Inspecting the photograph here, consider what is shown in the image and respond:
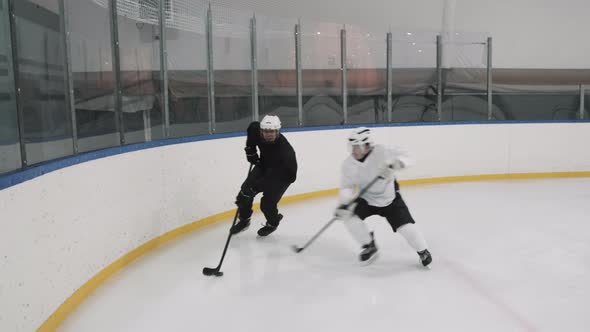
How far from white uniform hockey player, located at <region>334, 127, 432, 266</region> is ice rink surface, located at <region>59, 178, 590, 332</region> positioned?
20 cm

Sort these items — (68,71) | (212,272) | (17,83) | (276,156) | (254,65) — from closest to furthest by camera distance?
(17,83)
(68,71)
(212,272)
(276,156)
(254,65)

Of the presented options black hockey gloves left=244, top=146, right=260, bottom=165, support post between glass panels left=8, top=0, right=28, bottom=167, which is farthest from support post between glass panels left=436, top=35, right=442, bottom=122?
support post between glass panels left=8, top=0, right=28, bottom=167

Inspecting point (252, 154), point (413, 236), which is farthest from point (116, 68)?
point (413, 236)

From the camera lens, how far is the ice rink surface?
269 cm

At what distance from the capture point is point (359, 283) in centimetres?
326

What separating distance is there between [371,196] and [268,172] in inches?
42.3

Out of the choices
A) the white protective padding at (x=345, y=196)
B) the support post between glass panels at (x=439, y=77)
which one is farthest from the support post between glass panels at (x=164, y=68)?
the support post between glass panels at (x=439, y=77)

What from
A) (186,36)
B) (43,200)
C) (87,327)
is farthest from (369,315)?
(186,36)

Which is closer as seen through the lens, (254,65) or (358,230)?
(358,230)

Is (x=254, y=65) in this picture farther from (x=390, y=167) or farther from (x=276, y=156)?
(x=390, y=167)

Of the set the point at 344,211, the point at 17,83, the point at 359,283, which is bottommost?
the point at 359,283

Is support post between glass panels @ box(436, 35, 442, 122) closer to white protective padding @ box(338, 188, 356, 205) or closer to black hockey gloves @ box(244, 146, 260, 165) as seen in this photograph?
black hockey gloves @ box(244, 146, 260, 165)

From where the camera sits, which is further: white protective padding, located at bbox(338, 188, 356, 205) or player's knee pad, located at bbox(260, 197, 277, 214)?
player's knee pad, located at bbox(260, 197, 277, 214)

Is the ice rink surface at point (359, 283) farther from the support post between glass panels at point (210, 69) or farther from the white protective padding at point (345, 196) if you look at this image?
the support post between glass panels at point (210, 69)
